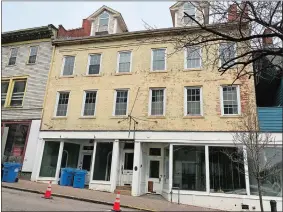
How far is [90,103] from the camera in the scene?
652 inches

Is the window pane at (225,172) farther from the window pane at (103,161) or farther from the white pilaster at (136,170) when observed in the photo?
the window pane at (103,161)

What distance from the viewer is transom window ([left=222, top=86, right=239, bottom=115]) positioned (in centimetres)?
1389

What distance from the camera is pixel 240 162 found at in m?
12.1

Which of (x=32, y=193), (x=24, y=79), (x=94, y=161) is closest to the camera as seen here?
(x=32, y=193)

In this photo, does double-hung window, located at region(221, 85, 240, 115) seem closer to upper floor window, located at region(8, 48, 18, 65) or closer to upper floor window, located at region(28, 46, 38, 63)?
upper floor window, located at region(28, 46, 38, 63)

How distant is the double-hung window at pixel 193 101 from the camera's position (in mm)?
14430

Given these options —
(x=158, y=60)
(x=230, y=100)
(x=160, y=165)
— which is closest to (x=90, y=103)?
(x=158, y=60)

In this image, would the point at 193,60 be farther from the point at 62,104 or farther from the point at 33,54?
the point at 33,54

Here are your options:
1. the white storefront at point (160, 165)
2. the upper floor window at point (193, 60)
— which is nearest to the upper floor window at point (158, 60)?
the upper floor window at point (193, 60)

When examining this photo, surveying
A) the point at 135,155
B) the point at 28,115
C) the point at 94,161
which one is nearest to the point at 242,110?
the point at 135,155

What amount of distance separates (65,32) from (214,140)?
46.2ft

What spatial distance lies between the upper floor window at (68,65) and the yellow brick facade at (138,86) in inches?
14.4

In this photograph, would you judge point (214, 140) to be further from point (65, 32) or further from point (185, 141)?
point (65, 32)

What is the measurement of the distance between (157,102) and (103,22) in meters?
8.14
